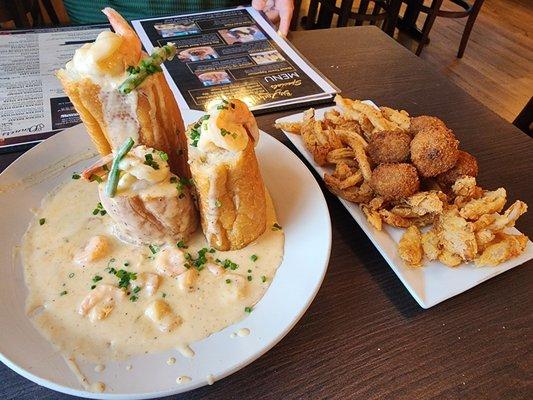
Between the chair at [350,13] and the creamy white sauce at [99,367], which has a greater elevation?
the creamy white sauce at [99,367]

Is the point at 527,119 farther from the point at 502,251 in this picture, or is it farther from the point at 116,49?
the point at 116,49

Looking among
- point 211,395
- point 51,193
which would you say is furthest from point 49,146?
point 211,395

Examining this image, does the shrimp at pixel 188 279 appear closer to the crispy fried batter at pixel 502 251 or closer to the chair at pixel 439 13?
the crispy fried batter at pixel 502 251

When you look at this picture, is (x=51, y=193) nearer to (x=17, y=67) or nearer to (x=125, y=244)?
(x=125, y=244)

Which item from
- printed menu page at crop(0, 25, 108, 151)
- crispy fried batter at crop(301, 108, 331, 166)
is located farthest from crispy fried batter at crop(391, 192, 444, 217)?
Answer: printed menu page at crop(0, 25, 108, 151)

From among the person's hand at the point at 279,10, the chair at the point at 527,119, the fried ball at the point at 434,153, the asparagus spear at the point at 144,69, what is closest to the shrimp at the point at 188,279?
the asparagus spear at the point at 144,69
